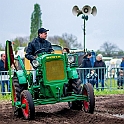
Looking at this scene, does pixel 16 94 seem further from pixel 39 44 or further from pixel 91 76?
pixel 91 76

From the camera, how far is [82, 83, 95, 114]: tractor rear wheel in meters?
8.56

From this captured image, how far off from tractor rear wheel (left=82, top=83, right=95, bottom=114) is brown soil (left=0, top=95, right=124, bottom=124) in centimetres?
14

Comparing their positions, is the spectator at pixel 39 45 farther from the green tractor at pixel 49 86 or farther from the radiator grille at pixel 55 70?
the radiator grille at pixel 55 70

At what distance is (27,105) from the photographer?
27.0 ft

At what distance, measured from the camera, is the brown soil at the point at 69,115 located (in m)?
7.59

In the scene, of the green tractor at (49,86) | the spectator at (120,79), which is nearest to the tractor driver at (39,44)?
the green tractor at (49,86)

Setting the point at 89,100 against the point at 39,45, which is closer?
the point at 89,100

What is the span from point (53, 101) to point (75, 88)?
690mm

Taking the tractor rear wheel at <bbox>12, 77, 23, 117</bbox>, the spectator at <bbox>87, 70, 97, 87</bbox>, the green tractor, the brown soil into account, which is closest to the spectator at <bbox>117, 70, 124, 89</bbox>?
the spectator at <bbox>87, 70, 97, 87</bbox>

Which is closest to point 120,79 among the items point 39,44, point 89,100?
point 39,44

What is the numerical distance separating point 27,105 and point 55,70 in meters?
0.92

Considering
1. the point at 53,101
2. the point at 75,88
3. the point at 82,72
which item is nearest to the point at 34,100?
the point at 53,101

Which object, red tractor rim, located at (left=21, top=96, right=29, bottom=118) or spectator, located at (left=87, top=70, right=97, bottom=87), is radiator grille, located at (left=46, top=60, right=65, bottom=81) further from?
spectator, located at (left=87, top=70, right=97, bottom=87)

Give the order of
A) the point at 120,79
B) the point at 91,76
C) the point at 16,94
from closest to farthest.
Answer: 1. the point at 16,94
2. the point at 91,76
3. the point at 120,79
